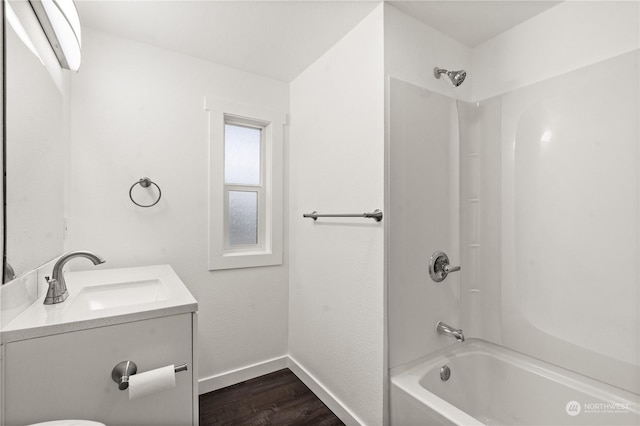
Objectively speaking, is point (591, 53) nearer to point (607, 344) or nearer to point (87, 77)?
point (607, 344)

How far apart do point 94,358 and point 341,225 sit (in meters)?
1.31

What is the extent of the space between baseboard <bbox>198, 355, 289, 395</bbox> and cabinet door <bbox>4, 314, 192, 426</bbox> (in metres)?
1.07

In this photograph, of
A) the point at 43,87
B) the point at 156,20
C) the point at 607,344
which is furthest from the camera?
the point at 156,20

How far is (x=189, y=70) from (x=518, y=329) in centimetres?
263

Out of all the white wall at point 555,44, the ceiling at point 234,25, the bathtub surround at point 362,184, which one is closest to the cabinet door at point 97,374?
the bathtub surround at point 362,184

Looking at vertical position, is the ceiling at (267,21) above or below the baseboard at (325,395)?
above

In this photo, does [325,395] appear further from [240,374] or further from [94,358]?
[94,358]

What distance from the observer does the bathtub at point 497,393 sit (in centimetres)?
133

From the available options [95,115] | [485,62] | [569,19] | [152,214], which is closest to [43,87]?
[95,115]

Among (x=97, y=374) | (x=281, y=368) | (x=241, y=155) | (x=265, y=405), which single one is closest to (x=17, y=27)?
(x=97, y=374)

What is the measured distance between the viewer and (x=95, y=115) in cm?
178

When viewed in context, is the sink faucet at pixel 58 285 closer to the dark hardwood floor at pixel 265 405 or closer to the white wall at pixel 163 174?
the white wall at pixel 163 174

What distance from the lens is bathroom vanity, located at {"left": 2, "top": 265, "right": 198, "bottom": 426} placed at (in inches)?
35.5

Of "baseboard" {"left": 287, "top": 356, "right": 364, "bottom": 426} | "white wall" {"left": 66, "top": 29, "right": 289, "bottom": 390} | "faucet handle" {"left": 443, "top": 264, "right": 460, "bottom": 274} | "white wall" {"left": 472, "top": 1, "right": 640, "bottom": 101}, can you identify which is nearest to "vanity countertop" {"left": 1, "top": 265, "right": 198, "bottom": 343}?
"white wall" {"left": 66, "top": 29, "right": 289, "bottom": 390}
